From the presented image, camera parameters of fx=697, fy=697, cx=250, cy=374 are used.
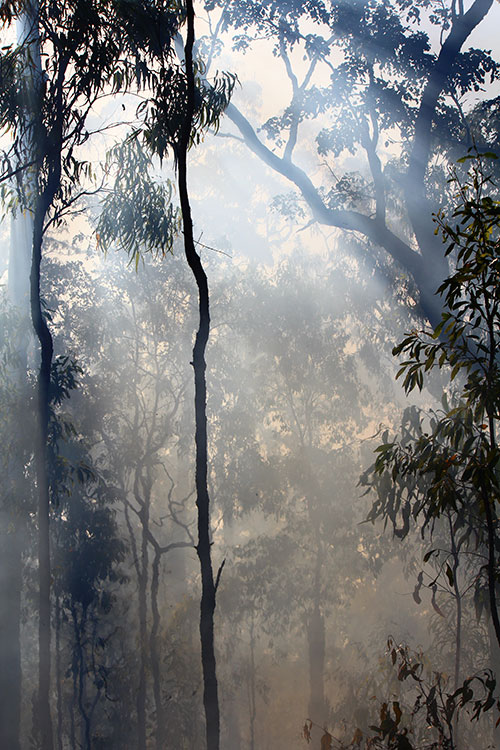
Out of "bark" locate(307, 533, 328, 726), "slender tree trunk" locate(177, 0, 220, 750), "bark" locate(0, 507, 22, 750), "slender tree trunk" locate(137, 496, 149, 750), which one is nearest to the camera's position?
"slender tree trunk" locate(177, 0, 220, 750)

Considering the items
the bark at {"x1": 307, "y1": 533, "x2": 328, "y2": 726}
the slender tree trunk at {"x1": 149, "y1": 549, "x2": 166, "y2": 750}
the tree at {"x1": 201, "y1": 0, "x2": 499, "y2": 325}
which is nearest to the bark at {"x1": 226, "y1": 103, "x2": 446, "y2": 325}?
the tree at {"x1": 201, "y1": 0, "x2": 499, "y2": 325}

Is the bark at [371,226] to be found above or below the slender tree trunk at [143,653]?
above

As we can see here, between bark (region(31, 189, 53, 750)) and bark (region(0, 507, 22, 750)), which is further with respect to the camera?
bark (region(0, 507, 22, 750))

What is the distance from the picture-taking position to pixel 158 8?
711 centimetres

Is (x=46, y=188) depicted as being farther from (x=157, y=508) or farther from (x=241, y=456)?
(x=157, y=508)

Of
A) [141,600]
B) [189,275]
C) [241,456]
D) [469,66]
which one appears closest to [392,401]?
[241,456]

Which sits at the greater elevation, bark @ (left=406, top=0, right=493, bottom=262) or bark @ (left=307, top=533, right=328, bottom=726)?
bark @ (left=406, top=0, right=493, bottom=262)

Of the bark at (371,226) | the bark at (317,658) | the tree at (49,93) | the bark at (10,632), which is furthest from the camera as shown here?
the bark at (317,658)

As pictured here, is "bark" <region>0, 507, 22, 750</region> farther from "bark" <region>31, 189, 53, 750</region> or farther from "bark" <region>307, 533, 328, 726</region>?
"bark" <region>307, 533, 328, 726</region>

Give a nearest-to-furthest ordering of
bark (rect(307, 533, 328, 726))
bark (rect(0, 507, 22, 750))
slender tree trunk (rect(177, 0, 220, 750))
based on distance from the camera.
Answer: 1. slender tree trunk (rect(177, 0, 220, 750))
2. bark (rect(0, 507, 22, 750))
3. bark (rect(307, 533, 328, 726))

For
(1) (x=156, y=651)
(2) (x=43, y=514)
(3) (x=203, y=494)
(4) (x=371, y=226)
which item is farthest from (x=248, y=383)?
(3) (x=203, y=494)

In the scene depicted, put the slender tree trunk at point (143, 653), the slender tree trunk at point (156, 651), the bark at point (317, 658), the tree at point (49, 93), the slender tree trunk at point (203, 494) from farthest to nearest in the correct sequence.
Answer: the bark at point (317, 658), the slender tree trunk at point (156, 651), the slender tree trunk at point (143, 653), the tree at point (49, 93), the slender tree trunk at point (203, 494)

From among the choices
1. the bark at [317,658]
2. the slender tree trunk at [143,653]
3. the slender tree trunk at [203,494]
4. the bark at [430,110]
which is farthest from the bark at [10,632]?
the bark at [317,658]

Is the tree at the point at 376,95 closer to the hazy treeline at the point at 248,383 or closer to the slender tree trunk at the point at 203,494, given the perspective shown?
the hazy treeline at the point at 248,383
